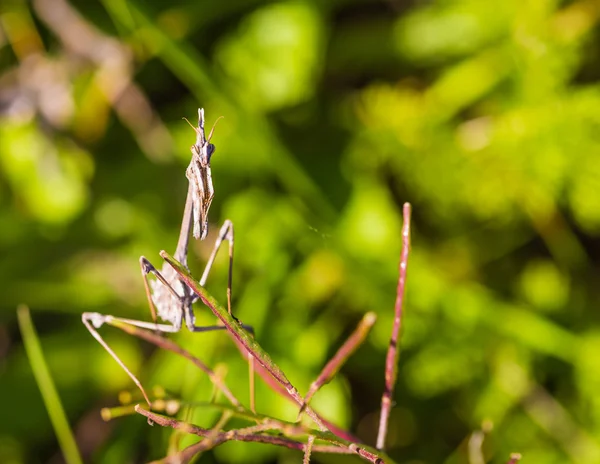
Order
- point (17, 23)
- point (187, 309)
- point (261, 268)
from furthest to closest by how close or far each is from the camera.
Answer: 1. point (17, 23)
2. point (261, 268)
3. point (187, 309)

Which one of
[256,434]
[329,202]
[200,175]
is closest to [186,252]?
[200,175]

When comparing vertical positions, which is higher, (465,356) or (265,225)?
(265,225)

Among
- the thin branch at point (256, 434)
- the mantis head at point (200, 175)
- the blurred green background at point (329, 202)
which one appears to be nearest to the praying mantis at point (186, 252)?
the mantis head at point (200, 175)

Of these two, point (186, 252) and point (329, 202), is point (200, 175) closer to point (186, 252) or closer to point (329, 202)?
point (186, 252)

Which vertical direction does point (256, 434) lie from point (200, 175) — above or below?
below

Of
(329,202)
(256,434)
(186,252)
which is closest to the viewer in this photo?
(256,434)

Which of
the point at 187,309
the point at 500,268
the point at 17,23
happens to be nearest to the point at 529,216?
the point at 500,268

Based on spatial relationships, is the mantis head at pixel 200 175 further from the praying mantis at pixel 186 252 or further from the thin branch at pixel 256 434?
the thin branch at pixel 256 434

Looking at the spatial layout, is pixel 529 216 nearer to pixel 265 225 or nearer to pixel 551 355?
pixel 551 355
